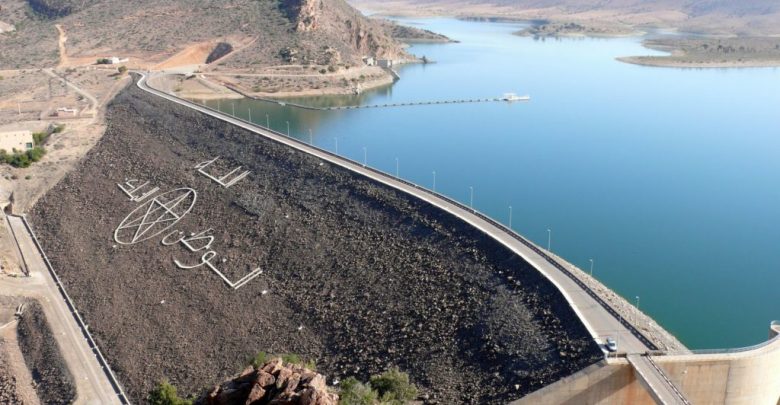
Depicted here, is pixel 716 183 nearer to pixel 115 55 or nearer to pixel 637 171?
pixel 637 171

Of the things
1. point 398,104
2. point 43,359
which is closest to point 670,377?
point 43,359

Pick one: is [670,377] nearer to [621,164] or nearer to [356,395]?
[356,395]

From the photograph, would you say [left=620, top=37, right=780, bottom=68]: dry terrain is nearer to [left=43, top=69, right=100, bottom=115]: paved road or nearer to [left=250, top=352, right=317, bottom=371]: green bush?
[left=43, top=69, right=100, bottom=115]: paved road

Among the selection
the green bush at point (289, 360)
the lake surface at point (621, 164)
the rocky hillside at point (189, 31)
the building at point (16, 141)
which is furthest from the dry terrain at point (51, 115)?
the green bush at point (289, 360)

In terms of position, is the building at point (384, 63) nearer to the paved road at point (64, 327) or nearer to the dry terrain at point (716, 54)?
the dry terrain at point (716, 54)

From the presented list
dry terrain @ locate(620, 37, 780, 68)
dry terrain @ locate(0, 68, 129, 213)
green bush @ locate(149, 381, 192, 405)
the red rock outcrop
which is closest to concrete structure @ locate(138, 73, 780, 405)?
the red rock outcrop
